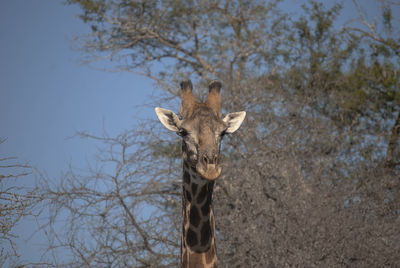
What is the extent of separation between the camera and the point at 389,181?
404 inches

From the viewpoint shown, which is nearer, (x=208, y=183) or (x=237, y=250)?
(x=208, y=183)

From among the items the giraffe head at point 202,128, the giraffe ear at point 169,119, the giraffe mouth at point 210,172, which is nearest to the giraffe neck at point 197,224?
the giraffe head at point 202,128

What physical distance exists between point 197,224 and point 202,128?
0.99m

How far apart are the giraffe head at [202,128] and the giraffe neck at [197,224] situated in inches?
10.6

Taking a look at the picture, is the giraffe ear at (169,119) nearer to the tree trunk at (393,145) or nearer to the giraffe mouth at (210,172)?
the giraffe mouth at (210,172)

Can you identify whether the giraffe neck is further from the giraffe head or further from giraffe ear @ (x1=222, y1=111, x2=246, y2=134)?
giraffe ear @ (x1=222, y1=111, x2=246, y2=134)

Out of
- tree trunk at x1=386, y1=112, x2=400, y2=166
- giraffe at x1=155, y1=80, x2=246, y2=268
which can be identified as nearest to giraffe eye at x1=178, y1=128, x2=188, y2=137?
giraffe at x1=155, y1=80, x2=246, y2=268

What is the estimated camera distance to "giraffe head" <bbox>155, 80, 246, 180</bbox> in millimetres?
4371

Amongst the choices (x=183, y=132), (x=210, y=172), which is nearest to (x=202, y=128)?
(x=183, y=132)

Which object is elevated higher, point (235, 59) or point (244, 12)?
point (244, 12)

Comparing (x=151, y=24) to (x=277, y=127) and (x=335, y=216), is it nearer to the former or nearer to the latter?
(x=277, y=127)

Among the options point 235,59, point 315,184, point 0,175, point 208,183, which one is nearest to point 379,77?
point 235,59

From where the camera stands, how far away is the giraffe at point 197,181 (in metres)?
4.72

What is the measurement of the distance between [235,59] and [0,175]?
361 inches
